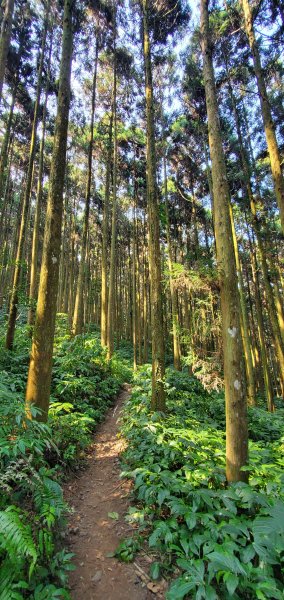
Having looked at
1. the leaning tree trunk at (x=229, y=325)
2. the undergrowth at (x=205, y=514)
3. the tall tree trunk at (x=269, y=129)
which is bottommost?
the undergrowth at (x=205, y=514)

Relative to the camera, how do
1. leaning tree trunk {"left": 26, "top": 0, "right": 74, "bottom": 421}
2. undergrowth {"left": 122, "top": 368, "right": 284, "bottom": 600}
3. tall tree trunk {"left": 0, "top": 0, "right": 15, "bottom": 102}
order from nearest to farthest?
undergrowth {"left": 122, "top": 368, "right": 284, "bottom": 600}, leaning tree trunk {"left": 26, "top": 0, "right": 74, "bottom": 421}, tall tree trunk {"left": 0, "top": 0, "right": 15, "bottom": 102}

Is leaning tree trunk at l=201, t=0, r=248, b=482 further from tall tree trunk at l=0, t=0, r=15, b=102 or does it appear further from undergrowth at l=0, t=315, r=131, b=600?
tall tree trunk at l=0, t=0, r=15, b=102

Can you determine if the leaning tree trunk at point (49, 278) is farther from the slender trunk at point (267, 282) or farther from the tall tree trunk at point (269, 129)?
the slender trunk at point (267, 282)

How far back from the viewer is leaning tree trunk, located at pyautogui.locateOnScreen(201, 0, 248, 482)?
3430 millimetres

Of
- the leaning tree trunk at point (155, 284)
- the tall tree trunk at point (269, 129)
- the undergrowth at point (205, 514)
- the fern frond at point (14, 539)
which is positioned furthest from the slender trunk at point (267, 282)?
the fern frond at point (14, 539)

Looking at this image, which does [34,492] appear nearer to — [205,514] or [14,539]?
[14,539]

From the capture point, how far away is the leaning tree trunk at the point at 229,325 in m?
3.43

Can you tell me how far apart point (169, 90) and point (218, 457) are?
14650mm

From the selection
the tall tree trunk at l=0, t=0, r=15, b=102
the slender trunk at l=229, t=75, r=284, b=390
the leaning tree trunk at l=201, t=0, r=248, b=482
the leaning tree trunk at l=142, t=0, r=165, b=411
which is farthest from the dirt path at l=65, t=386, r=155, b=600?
the tall tree trunk at l=0, t=0, r=15, b=102

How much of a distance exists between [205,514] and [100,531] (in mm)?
1553

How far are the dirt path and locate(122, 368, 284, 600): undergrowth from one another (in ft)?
0.91

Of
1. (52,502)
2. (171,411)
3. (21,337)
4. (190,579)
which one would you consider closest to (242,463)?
(190,579)

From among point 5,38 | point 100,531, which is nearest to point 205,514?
point 100,531

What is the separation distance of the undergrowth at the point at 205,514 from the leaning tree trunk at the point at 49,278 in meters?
1.85
